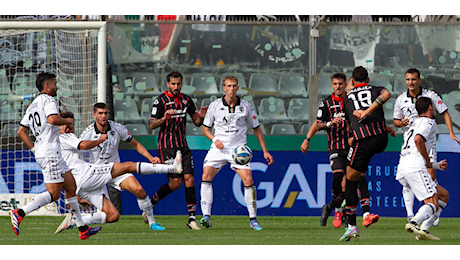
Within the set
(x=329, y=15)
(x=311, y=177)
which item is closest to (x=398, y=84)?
(x=329, y=15)

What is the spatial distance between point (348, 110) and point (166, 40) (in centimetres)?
609

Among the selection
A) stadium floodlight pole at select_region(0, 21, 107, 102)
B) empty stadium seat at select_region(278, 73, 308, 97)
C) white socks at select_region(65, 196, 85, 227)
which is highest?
stadium floodlight pole at select_region(0, 21, 107, 102)

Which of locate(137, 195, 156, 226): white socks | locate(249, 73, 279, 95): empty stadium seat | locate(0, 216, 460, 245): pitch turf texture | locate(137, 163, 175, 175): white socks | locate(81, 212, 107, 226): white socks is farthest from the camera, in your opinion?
locate(249, 73, 279, 95): empty stadium seat

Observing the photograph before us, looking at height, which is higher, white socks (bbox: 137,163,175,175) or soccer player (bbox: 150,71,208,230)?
soccer player (bbox: 150,71,208,230)

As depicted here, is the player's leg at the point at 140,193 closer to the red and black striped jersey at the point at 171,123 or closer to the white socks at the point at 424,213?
the red and black striped jersey at the point at 171,123

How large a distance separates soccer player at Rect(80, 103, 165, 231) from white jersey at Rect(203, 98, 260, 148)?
101 centimetres

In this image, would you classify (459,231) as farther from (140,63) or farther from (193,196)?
(140,63)

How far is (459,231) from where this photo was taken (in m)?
8.78

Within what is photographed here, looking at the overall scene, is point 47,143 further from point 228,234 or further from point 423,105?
point 423,105

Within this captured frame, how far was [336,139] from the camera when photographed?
9.52m

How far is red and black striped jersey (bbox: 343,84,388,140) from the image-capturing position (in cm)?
741

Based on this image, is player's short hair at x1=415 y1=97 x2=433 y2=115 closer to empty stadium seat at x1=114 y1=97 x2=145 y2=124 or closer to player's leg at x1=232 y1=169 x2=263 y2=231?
player's leg at x1=232 y1=169 x2=263 y2=231

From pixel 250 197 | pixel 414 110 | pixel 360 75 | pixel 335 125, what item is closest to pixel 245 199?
pixel 250 197

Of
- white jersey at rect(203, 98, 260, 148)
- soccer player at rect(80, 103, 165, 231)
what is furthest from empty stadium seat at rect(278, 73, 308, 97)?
soccer player at rect(80, 103, 165, 231)
